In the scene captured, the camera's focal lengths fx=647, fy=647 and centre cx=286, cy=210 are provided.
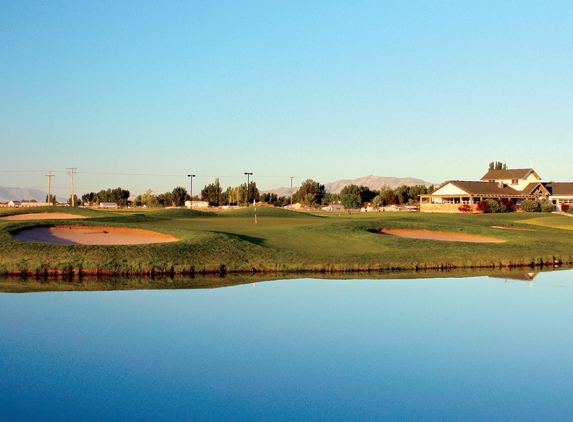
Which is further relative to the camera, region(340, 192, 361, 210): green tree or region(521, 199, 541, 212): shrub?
region(340, 192, 361, 210): green tree

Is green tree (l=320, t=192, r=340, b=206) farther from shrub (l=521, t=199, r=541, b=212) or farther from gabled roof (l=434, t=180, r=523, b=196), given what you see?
shrub (l=521, t=199, r=541, b=212)

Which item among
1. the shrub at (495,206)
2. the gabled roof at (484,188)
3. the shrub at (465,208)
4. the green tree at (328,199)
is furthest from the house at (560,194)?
the green tree at (328,199)

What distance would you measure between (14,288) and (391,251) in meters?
19.7

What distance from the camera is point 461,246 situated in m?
38.3

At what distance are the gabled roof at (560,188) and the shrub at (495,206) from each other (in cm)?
2366

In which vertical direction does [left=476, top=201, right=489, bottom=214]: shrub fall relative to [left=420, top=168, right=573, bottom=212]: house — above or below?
below

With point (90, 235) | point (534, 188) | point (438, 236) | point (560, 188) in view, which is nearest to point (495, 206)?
point (534, 188)

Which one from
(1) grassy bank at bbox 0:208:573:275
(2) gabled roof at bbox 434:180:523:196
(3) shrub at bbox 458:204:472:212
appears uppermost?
(2) gabled roof at bbox 434:180:523:196

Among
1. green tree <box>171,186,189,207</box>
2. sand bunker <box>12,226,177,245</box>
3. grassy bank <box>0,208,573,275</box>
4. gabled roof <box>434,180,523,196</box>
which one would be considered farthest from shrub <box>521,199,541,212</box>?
green tree <box>171,186,189,207</box>

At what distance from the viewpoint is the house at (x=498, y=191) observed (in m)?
98.0

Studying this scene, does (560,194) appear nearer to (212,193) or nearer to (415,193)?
(415,193)

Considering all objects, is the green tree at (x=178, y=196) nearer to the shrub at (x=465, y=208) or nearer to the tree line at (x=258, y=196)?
the tree line at (x=258, y=196)

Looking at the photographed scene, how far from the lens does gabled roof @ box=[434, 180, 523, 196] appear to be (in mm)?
98406

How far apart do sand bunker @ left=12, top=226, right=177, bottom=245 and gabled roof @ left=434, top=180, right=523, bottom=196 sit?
6861 cm
